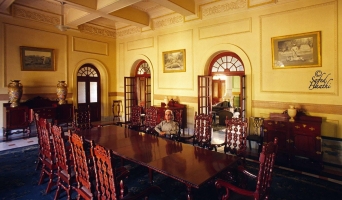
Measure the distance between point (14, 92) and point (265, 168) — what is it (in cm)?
667

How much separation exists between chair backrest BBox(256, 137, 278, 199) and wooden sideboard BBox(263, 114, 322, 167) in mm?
2650

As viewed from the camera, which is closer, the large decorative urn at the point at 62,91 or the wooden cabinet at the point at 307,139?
the wooden cabinet at the point at 307,139

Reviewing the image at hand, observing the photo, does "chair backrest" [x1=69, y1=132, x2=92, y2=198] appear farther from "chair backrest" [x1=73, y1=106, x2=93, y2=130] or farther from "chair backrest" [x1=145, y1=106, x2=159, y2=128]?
"chair backrest" [x1=73, y1=106, x2=93, y2=130]

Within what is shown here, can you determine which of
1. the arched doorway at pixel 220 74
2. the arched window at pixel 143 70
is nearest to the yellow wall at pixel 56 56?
the arched window at pixel 143 70

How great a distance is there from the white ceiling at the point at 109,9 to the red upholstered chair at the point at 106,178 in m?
4.29

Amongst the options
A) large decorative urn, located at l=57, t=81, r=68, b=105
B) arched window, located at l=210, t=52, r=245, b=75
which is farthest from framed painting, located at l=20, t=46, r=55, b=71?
arched window, located at l=210, t=52, r=245, b=75

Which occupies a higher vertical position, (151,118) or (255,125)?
(151,118)

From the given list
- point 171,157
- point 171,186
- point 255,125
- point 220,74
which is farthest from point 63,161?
point 220,74

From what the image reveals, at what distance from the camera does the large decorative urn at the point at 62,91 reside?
23.1 feet

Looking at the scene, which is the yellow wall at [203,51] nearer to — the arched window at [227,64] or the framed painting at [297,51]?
the framed painting at [297,51]

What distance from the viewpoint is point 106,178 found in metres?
1.90

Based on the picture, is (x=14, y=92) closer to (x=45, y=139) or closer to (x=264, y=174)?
(x=45, y=139)

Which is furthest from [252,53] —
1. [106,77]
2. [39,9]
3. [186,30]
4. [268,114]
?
[39,9]

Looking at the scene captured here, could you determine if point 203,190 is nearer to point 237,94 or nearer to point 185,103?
point 185,103
